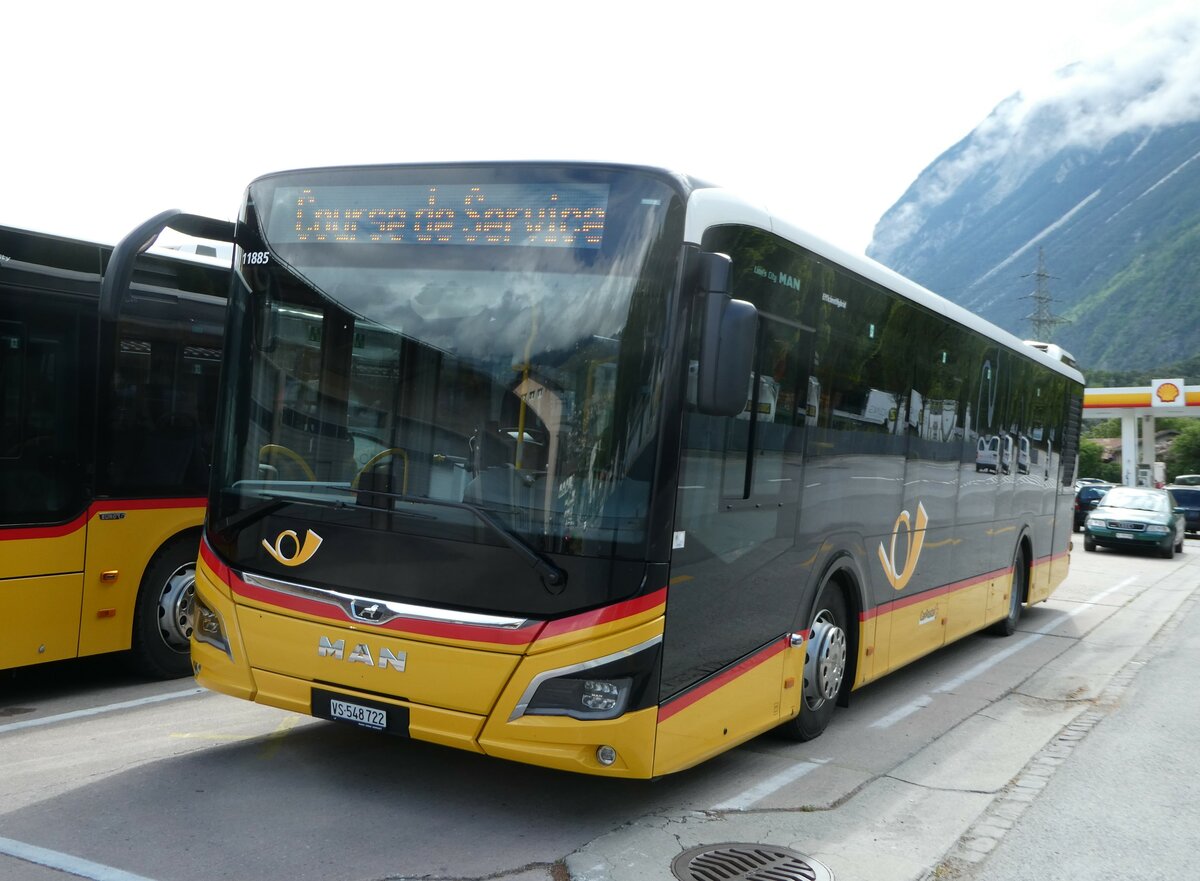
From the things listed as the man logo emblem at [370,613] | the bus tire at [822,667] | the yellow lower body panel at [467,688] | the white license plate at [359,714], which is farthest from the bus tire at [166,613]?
the bus tire at [822,667]

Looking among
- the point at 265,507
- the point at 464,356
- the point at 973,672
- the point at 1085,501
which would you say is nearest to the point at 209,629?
the point at 265,507

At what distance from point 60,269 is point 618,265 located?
4.06m

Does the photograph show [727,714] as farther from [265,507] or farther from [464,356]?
[265,507]

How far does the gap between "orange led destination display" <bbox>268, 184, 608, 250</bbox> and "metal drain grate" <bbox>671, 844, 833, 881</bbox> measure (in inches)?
105

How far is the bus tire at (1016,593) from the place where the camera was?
12.5 m

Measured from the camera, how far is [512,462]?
5.06 m

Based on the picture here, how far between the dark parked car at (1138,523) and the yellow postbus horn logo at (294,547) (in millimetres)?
24926

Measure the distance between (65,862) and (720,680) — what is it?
2909 mm

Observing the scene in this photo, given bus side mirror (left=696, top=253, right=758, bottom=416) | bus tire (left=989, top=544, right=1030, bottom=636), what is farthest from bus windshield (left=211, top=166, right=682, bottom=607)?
bus tire (left=989, top=544, right=1030, bottom=636)

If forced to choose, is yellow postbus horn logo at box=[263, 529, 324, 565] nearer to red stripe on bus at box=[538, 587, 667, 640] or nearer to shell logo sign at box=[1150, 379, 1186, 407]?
red stripe on bus at box=[538, 587, 667, 640]

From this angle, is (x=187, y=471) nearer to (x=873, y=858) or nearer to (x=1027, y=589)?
(x=873, y=858)

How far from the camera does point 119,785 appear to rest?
5.50 m

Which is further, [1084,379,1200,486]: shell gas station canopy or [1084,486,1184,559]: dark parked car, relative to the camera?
[1084,379,1200,486]: shell gas station canopy

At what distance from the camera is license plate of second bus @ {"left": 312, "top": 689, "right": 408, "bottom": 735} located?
17.0 feet
